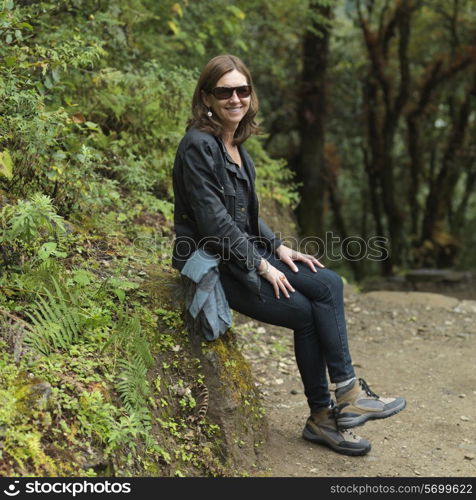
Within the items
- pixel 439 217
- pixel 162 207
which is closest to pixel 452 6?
pixel 439 217

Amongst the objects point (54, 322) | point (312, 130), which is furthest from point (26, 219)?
point (312, 130)

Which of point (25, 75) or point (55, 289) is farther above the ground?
point (25, 75)

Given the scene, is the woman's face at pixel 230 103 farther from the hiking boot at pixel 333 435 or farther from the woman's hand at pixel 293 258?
the hiking boot at pixel 333 435

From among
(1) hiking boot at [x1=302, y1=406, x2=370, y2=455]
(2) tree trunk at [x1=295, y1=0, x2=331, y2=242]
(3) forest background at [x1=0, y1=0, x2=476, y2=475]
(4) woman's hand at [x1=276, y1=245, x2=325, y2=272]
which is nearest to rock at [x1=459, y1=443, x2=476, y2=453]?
(1) hiking boot at [x1=302, y1=406, x2=370, y2=455]

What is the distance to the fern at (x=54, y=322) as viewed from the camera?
11.6 feet

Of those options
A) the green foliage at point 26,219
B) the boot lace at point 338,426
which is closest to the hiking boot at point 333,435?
the boot lace at point 338,426

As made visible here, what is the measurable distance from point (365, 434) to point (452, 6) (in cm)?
1318

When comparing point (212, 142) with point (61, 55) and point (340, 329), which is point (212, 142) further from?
point (61, 55)

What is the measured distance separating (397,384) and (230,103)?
3217mm

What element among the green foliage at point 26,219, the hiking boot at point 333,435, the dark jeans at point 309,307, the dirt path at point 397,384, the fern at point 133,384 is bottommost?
the dirt path at point 397,384

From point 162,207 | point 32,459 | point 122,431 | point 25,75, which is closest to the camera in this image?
point 32,459

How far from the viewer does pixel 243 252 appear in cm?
393

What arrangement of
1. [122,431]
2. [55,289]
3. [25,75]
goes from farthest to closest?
[25,75], [55,289], [122,431]

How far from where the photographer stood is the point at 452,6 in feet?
49.7
